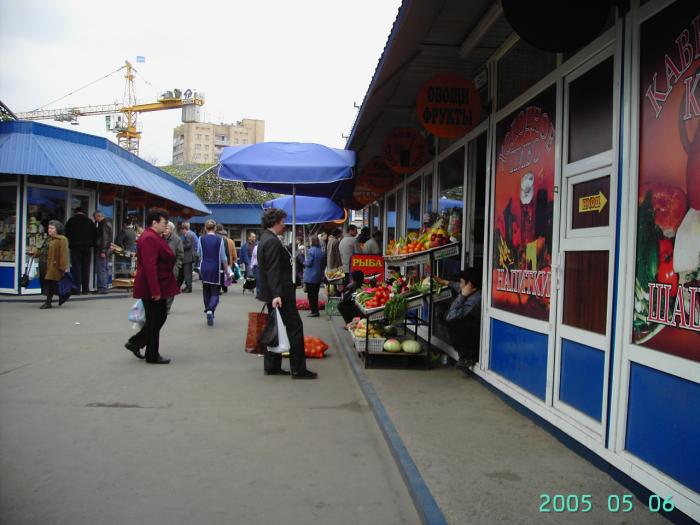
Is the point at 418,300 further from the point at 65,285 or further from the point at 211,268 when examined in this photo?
the point at 65,285

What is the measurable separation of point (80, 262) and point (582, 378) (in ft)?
44.0

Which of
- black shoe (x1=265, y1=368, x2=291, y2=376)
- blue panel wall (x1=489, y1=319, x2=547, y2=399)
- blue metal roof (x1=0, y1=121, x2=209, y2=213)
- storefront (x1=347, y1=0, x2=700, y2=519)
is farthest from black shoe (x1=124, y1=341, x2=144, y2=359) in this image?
blue metal roof (x1=0, y1=121, x2=209, y2=213)

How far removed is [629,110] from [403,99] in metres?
5.57

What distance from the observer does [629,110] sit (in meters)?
3.75

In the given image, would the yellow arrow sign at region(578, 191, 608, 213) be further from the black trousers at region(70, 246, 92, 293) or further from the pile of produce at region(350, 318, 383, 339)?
the black trousers at region(70, 246, 92, 293)

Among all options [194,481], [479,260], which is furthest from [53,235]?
[194,481]

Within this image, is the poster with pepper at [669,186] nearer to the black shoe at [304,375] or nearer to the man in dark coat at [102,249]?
the black shoe at [304,375]

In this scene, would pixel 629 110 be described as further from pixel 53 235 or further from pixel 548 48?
pixel 53 235

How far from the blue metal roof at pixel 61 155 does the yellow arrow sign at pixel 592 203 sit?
41.0 ft

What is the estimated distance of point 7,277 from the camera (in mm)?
14594

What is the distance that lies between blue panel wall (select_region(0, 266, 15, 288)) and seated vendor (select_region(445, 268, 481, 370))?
479 inches

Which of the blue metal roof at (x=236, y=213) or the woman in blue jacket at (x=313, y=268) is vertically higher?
the blue metal roof at (x=236, y=213)

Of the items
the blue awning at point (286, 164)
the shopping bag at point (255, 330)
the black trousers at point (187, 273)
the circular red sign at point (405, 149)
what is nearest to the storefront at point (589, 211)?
the blue awning at point (286, 164)

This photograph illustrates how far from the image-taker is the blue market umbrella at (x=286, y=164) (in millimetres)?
8812
